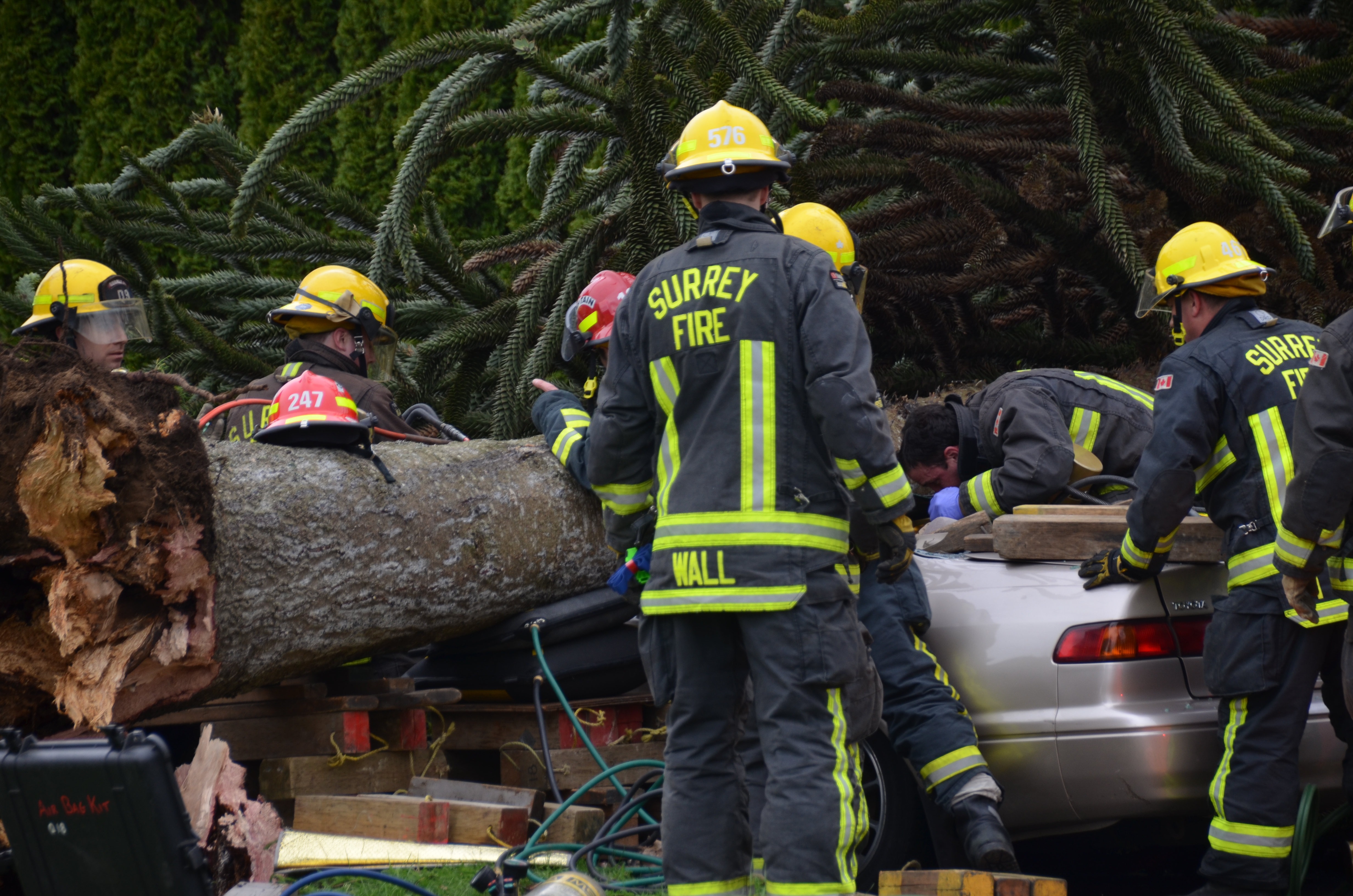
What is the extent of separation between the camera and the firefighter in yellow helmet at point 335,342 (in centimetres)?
442

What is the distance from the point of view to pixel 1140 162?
5.52 meters

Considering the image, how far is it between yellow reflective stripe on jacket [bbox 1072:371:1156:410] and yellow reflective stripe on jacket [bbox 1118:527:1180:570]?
134 centimetres

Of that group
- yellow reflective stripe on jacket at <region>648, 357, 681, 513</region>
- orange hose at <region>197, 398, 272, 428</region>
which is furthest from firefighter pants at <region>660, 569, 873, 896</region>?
orange hose at <region>197, 398, 272, 428</region>

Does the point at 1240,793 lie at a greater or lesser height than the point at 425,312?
lesser

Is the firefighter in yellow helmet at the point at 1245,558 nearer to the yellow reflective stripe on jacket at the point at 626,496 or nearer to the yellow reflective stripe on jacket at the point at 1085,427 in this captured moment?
the yellow reflective stripe on jacket at the point at 1085,427

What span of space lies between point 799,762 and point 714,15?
352 centimetres

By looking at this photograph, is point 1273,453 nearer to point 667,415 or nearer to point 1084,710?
point 1084,710

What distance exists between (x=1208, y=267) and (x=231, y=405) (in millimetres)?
3365

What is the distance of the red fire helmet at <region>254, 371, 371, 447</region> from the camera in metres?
3.51

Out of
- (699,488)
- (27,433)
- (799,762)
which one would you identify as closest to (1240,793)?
(799,762)

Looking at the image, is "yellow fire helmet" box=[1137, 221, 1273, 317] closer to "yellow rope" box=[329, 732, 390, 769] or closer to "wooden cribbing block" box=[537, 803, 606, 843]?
"wooden cribbing block" box=[537, 803, 606, 843]

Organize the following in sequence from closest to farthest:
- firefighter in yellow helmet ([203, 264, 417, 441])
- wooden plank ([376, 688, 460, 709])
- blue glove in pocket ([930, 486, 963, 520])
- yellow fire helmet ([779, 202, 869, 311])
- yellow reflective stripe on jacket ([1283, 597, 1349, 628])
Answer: yellow reflective stripe on jacket ([1283, 597, 1349, 628]) → wooden plank ([376, 688, 460, 709]) → yellow fire helmet ([779, 202, 869, 311]) → firefighter in yellow helmet ([203, 264, 417, 441]) → blue glove in pocket ([930, 486, 963, 520])

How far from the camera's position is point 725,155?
3.06m

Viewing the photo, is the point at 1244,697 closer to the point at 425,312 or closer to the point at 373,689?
the point at 373,689
